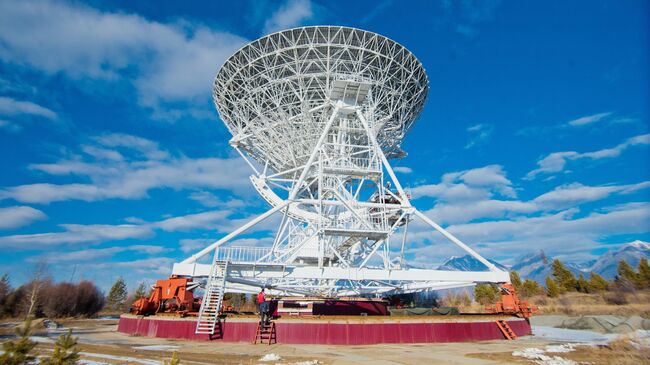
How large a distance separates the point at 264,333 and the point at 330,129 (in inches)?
469

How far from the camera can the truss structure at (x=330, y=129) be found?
17.9 m

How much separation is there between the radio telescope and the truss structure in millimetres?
60

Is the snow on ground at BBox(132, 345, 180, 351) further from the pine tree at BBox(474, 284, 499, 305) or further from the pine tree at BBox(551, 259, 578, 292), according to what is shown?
the pine tree at BBox(551, 259, 578, 292)

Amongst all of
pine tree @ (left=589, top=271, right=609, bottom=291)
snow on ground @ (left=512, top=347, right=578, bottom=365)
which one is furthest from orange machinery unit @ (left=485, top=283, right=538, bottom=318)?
pine tree @ (left=589, top=271, right=609, bottom=291)

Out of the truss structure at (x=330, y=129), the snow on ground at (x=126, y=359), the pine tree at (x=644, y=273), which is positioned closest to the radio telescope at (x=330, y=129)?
the truss structure at (x=330, y=129)

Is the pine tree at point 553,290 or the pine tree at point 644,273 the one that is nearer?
the pine tree at point 644,273

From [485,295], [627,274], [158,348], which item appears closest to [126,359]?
[158,348]

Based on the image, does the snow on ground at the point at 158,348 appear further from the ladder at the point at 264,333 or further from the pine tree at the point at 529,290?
the pine tree at the point at 529,290

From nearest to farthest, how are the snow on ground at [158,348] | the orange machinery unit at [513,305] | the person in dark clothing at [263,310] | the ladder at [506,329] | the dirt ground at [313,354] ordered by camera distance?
the dirt ground at [313,354], the snow on ground at [158,348], the person in dark clothing at [263,310], the ladder at [506,329], the orange machinery unit at [513,305]

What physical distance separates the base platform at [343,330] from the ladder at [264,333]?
7.1 inches

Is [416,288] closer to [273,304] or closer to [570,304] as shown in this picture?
[273,304]

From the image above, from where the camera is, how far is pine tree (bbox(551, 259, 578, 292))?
167 feet

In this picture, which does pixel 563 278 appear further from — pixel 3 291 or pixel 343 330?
pixel 3 291

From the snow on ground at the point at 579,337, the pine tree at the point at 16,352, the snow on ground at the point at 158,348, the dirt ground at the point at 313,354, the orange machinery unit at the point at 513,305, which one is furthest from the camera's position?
the orange machinery unit at the point at 513,305
